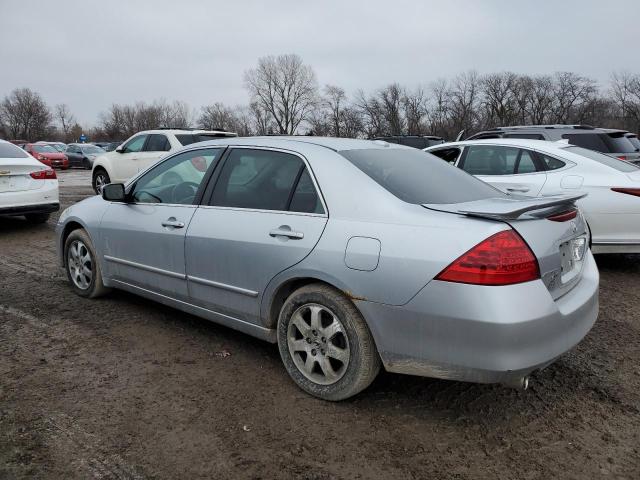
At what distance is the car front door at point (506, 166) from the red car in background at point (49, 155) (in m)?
27.4

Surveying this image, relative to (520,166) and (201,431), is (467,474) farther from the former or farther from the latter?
(520,166)

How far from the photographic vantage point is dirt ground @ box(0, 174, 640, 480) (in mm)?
2451

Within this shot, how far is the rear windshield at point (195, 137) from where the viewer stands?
11.9 m

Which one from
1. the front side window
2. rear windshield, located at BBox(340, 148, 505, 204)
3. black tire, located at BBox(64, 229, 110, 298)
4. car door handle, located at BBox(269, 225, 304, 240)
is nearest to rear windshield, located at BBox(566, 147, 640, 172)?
rear windshield, located at BBox(340, 148, 505, 204)

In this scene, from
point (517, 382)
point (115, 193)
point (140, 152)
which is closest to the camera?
point (517, 382)

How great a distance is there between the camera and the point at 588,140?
8.55 m

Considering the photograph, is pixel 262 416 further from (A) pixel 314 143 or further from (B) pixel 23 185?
(B) pixel 23 185

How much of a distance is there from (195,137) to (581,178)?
8920 mm

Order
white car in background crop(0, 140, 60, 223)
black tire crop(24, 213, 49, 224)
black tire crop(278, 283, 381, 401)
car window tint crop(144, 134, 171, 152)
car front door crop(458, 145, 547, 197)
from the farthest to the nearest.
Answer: car window tint crop(144, 134, 171, 152)
black tire crop(24, 213, 49, 224)
white car in background crop(0, 140, 60, 223)
car front door crop(458, 145, 547, 197)
black tire crop(278, 283, 381, 401)

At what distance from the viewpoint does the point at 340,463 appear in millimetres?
2471

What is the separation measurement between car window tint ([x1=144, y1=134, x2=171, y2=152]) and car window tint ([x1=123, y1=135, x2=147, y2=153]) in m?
0.22

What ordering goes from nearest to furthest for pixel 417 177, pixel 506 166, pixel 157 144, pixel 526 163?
pixel 417 177 → pixel 526 163 → pixel 506 166 → pixel 157 144

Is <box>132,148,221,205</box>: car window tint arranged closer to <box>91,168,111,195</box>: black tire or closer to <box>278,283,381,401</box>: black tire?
<box>278,283,381,401</box>: black tire

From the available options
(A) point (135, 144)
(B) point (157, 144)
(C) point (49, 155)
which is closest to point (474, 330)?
(B) point (157, 144)
